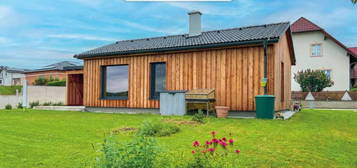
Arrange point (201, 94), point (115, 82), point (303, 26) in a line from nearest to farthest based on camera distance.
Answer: point (201, 94) < point (115, 82) < point (303, 26)

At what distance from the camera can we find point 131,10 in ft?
47.4

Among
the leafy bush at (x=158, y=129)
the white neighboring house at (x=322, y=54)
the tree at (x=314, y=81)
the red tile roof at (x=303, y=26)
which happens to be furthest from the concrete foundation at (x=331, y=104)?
the leafy bush at (x=158, y=129)

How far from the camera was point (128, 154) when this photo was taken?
227 cm

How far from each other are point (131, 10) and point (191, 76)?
21.2ft

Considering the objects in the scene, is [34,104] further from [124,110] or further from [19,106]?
[124,110]

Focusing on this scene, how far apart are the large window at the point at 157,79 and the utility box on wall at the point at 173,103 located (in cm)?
103

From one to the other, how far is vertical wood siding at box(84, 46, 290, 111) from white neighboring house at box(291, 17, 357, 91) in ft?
62.8

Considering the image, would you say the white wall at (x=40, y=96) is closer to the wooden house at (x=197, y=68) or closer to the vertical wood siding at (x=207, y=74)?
the wooden house at (x=197, y=68)

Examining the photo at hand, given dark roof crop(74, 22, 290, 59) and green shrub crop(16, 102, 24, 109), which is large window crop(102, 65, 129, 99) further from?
green shrub crop(16, 102, 24, 109)

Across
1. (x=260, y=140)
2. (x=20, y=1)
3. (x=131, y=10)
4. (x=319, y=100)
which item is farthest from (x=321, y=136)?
(x=319, y=100)

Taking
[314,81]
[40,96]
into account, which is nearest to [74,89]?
[40,96]

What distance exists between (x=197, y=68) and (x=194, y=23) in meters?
3.11

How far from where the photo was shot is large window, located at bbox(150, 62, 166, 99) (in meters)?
11.1

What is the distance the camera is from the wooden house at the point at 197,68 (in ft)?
29.8
